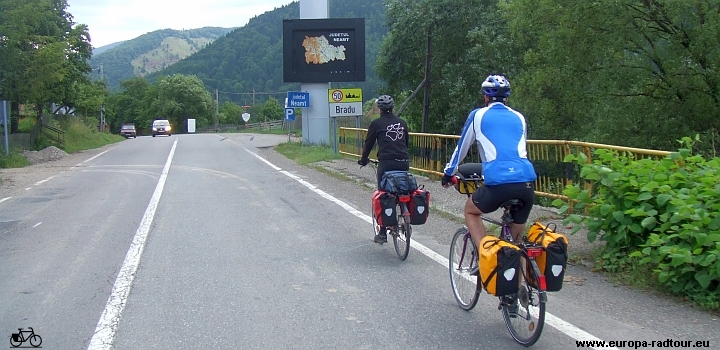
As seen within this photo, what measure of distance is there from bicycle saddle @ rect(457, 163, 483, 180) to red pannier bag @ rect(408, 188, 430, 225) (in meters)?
2.09

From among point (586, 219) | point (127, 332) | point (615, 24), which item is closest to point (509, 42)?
point (615, 24)

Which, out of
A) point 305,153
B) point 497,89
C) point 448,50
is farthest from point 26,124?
point 497,89

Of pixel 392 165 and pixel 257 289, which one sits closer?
pixel 257 289

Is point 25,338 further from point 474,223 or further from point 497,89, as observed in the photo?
point 497,89

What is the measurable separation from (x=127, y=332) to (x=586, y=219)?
4733mm

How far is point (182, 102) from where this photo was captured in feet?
371

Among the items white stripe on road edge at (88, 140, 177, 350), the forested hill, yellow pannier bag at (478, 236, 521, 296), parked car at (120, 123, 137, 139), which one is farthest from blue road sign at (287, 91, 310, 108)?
the forested hill

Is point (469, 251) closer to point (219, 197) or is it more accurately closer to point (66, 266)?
point (66, 266)

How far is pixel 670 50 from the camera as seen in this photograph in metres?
20.0

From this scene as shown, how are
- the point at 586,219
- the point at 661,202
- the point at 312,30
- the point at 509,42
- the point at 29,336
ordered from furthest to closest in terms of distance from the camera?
1. the point at 509,42
2. the point at 312,30
3. the point at 586,219
4. the point at 661,202
5. the point at 29,336

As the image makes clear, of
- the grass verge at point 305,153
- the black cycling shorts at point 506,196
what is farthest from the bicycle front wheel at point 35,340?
the grass verge at point 305,153

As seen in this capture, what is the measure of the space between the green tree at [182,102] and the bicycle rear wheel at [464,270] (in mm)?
108919

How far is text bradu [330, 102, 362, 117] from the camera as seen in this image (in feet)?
Result: 82.1

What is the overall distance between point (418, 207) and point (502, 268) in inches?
116
